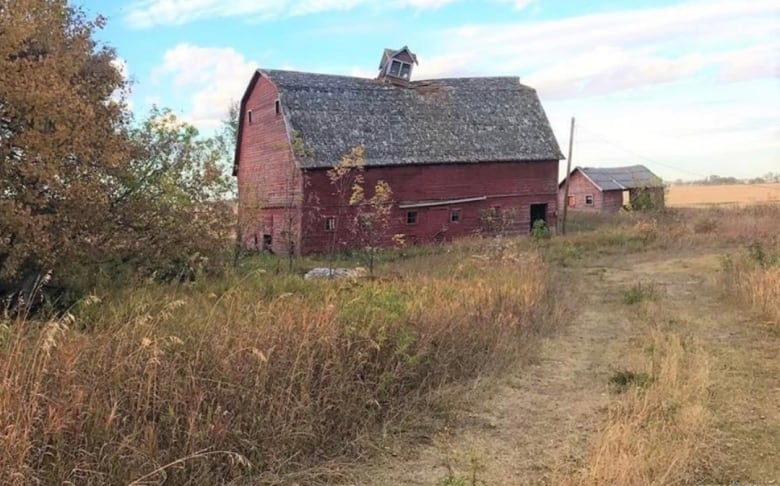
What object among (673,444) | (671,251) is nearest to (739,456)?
(673,444)

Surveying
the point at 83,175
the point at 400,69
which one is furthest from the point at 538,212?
the point at 83,175

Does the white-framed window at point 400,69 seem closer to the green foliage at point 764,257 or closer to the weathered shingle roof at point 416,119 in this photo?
the weathered shingle roof at point 416,119

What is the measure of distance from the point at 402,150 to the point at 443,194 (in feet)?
9.47

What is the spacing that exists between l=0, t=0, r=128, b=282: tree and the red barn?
14.0 meters

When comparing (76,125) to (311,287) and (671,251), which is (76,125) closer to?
(311,287)

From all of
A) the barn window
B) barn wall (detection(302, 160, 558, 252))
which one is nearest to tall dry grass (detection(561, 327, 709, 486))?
barn wall (detection(302, 160, 558, 252))

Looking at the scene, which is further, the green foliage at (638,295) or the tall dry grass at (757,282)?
the green foliage at (638,295)

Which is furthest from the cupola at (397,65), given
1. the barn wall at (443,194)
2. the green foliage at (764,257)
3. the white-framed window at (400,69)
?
the green foliage at (764,257)

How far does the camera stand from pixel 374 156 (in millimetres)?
26500

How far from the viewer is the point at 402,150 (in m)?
27.5

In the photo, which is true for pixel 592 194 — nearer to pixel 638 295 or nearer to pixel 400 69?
pixel 400 69

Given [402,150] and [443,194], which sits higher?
[402,150]

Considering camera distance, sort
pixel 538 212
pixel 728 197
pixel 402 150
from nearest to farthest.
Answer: pixel 402 150, pixel 538 212, pixel 728 197

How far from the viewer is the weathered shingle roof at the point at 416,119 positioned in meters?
26.2
